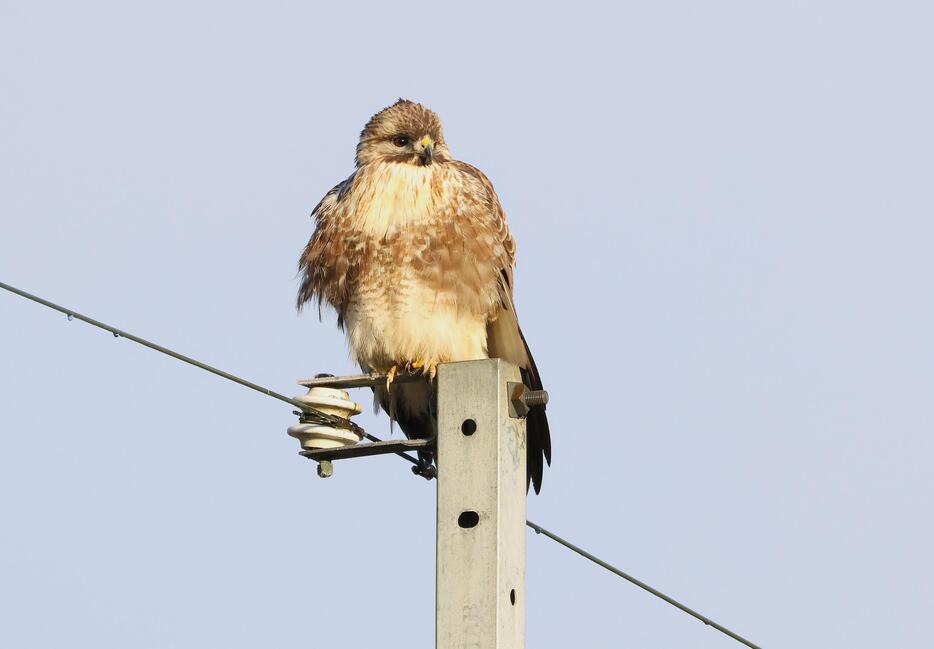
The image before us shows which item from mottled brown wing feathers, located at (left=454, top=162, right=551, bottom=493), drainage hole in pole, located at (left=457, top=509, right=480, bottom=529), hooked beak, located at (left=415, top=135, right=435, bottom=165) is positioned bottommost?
drainage hole in pole, located at (left=457, top=509, right=480, bottom=529)

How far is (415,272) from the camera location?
691 cm

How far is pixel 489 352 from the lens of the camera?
7.16 metres

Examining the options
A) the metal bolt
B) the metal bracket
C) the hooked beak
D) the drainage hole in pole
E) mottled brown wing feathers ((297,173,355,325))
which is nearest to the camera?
the drainage hole in pole

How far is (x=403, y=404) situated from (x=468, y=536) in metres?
2.69

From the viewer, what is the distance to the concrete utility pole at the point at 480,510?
4539 millimetres

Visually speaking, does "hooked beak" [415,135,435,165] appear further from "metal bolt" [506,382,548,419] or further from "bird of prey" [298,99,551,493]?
"metal bolt" [506,382,548,419]

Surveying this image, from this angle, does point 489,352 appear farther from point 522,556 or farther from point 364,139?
point 522,556

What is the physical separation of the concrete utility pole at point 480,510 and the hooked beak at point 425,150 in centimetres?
250

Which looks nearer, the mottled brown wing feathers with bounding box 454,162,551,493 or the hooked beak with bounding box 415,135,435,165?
the mottled brown wing feathers with bounding box 454,162,551,493

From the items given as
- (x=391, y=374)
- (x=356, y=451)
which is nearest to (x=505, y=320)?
(x=391, y=374)

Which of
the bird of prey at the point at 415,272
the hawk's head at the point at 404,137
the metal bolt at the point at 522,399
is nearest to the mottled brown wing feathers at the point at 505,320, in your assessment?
the bird of prey at the point at 415,272

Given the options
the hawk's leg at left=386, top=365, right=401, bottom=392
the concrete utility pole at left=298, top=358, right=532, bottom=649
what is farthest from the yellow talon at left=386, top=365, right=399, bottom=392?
the concrete utility pole at left=298, top=358, right=532, bottom=649

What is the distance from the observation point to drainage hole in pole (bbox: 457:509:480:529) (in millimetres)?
4652

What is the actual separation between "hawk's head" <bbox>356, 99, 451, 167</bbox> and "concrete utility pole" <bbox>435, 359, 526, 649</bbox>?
2551 mm
